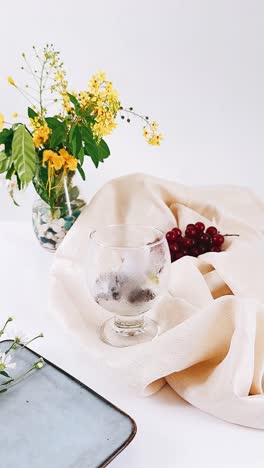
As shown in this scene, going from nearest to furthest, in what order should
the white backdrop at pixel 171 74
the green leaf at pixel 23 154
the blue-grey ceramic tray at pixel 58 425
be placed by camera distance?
1. the blue-grey ceramic tray at pixel 58 425
2. the green leaf at pixel 23 154
3. the white backdrop at pixel 171 74

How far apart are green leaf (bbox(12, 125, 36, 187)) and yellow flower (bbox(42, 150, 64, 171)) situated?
2 centimetres

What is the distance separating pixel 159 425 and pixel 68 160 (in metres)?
0.44

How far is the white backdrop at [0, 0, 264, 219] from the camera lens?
164 cm

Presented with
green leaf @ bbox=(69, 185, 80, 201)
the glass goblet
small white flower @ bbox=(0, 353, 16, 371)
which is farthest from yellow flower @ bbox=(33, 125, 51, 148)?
small white flower @ bbox=(0, 353, 16, 371)

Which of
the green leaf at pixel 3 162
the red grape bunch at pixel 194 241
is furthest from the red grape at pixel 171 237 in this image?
the green leaf at pixel 3 162

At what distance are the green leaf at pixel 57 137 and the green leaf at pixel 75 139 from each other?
17mm

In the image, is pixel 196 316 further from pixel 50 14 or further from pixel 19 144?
pixel 50 14

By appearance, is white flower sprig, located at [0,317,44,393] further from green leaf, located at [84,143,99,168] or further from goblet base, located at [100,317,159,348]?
green leaf, located at [84,143,99,168]

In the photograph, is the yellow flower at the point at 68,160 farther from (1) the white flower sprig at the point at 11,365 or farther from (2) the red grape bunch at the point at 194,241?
(1) the white flower sprig at the point at 11,365

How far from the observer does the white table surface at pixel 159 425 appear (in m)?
0.56

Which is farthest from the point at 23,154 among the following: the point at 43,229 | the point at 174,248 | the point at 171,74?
the point at 171,74

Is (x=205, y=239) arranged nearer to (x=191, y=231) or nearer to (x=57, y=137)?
(x=191, y=231)

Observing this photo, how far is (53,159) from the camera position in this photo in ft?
2.89

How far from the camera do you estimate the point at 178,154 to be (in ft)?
5.60
